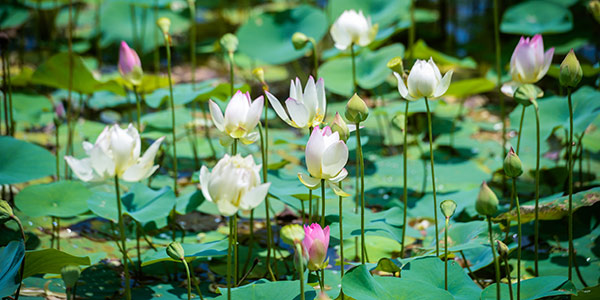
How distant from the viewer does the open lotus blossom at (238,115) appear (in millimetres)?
937

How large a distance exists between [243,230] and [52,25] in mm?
2724

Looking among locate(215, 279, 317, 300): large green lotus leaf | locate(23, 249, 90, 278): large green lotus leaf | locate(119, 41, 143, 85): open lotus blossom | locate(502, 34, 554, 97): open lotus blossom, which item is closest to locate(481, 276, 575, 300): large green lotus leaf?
locate(215, 279, 317, 300): large green lotus leaf

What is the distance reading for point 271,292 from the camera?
2.98 ft

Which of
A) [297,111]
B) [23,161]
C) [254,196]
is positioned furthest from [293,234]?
[23,161]

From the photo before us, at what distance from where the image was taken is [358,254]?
1434mm

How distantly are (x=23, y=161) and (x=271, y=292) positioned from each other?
2.68ft

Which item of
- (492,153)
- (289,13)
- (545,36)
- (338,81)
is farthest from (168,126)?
(545,36)

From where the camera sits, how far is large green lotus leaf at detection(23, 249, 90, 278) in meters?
1.01

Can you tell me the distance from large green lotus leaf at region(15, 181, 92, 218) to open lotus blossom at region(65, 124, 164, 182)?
496mm

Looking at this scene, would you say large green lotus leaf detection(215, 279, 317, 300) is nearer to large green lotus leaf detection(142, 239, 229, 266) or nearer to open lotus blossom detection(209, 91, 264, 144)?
large green lotus leaf detection(142, 239, 229, 266)

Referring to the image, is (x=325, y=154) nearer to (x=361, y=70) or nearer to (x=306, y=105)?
(x=306, y=105)

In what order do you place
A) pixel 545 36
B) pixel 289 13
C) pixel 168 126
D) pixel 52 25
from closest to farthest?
pixel 168 126
pixel 289 13
pixel 545 36
pixel 52 25

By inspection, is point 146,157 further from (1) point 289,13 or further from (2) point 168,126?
(1) point 289,13

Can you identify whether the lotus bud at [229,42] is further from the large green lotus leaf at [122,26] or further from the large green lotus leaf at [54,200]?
the large green lotus leaf at [122,26]
